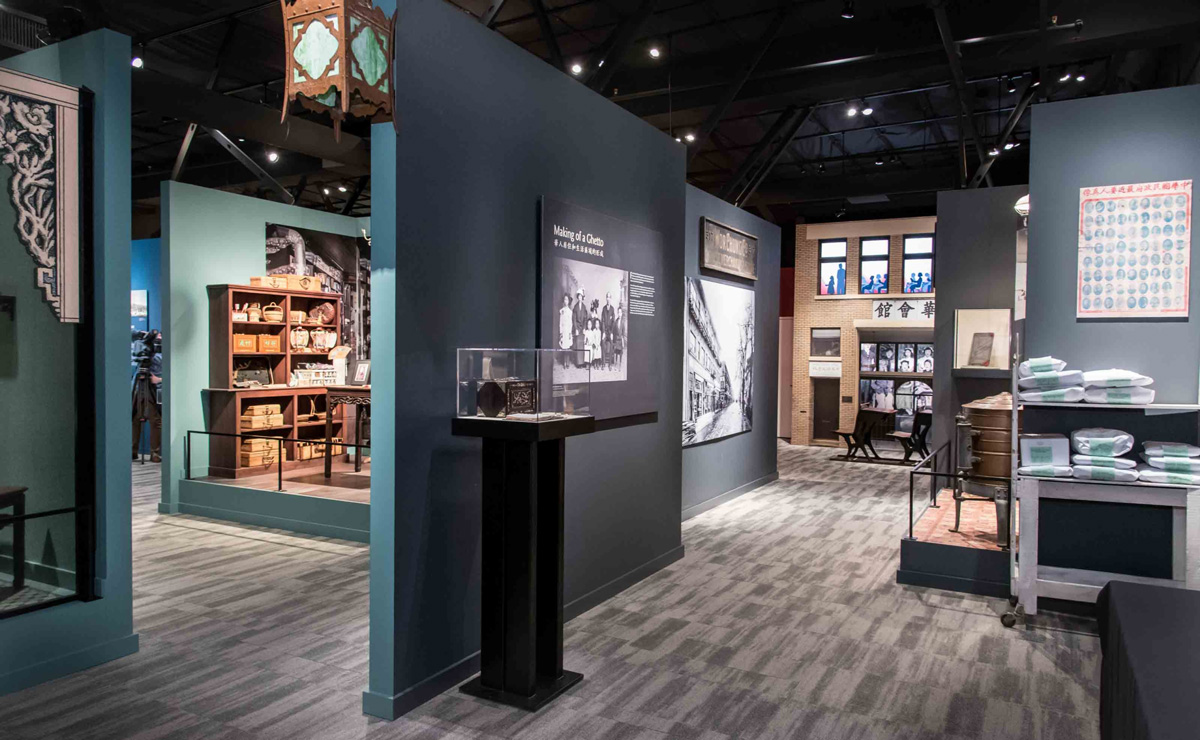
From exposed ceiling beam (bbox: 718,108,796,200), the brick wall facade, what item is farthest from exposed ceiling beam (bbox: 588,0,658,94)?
the brick wall facade

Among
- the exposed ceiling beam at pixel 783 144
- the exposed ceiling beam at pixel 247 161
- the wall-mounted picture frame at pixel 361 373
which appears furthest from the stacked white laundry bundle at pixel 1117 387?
the exposed ceiling beam at pixel 247 161

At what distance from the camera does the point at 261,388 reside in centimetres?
888

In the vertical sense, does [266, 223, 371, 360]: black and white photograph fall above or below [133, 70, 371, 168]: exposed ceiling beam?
below

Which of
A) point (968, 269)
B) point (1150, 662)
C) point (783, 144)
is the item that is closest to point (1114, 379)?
point (1150, 662)

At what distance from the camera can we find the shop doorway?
15.1 m

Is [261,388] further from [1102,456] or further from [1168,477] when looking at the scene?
[1168,477]

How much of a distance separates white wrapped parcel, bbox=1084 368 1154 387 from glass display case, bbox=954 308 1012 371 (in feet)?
15.4

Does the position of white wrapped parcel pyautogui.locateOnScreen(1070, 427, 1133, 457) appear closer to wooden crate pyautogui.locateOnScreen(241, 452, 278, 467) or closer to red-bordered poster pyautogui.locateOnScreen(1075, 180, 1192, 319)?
red-bordered poster pyautogui.locateOnScreen(1075, 180, 1192, 319)

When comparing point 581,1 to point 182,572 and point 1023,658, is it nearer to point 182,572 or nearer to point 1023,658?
point 182,572

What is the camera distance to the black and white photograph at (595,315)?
454 cm

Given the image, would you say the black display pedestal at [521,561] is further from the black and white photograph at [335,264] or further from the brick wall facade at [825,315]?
the brick wall facade at [825,315]

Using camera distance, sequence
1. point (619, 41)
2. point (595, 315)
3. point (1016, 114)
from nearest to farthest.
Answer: point (595, 315) < point (619, 41) < point (1016, 114)

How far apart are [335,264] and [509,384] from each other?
8.33 m

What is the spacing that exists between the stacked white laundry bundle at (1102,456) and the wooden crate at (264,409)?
785 centimetres
